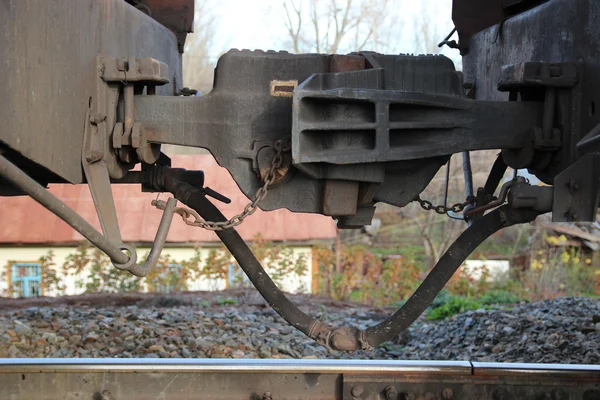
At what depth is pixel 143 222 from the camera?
13.7 metres

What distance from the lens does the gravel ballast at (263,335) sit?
243 inches

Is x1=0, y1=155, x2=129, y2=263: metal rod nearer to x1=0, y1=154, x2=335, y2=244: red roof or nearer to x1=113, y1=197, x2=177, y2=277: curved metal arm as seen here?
x1=113, y1=197, x2=177, y2=277: curved metal arm

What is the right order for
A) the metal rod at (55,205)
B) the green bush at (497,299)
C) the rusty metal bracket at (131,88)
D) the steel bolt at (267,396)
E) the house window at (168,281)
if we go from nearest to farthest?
the metal rod at (55,205)
the rusty metal bracket at (131,88)
the steel bolt at (267,396)
the green bush at (497,299)
the house window at (168,281)

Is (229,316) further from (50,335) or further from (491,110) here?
(491,110)

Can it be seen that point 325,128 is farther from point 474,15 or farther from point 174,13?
point 474,15

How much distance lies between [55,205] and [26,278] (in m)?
11.0

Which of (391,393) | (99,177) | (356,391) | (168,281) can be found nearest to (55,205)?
(99,177)

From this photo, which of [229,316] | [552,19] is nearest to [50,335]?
[229,316]

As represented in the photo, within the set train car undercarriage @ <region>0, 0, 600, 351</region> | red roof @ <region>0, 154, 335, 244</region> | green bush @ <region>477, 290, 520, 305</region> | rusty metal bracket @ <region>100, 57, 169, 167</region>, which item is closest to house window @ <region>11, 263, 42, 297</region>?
red roof @ <region>0, 154, 335, 244</region>

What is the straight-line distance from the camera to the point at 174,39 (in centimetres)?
466

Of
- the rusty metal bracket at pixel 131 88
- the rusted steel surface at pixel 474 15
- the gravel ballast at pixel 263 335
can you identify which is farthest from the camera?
the gravel ballast at pixel 263 335

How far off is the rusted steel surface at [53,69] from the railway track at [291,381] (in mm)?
1301

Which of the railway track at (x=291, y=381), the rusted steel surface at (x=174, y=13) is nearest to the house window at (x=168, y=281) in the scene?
the rusted steel surface at (x=174, y=13)

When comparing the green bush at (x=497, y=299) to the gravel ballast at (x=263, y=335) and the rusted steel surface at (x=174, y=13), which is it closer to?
the gravel ballast at (x=263, y=335)
